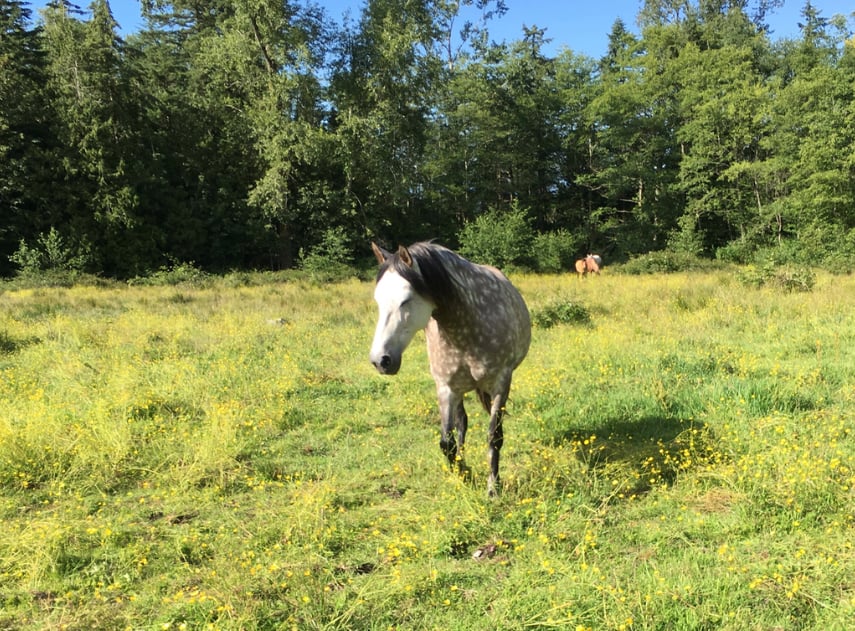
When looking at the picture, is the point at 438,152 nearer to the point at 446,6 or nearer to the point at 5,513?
the point at 446,6

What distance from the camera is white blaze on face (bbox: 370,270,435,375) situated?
9.25ft

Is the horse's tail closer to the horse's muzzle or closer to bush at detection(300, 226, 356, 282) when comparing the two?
the horse's muzzle

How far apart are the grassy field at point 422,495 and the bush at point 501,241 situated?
19106 mm

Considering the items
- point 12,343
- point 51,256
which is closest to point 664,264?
point 12,343

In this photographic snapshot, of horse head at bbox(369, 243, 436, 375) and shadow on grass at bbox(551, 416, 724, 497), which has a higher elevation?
horse head at bbox(369, 243, 436, 375)

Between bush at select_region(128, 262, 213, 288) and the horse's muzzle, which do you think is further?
bush at select_region(128, 262, 213, 288)

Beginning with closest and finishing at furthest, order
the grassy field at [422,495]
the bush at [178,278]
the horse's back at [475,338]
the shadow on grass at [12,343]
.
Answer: the grassy field at [422,495], the horse's back at [475,338], the shadow on grass at [12,343], the bush at [178,278]

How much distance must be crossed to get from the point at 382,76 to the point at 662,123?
18.7 meters

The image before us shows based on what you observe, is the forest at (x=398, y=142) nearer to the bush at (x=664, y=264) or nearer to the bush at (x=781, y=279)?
the bush at (x=664, y=264)

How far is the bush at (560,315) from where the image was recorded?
10.1 m

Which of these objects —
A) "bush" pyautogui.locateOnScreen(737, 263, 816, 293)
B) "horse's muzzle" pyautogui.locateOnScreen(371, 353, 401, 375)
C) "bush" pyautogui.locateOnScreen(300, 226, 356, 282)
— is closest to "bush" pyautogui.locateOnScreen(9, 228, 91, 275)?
"bush" pyautogui.locateOnScreen(300, 226, 356, 282)

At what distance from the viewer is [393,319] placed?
2.92 m

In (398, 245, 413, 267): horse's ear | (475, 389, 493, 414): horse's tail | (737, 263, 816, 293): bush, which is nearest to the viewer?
(398, 245, 413, 267): horse's ear

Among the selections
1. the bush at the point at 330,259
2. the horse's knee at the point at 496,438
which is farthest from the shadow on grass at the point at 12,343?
the bush at the point at 330,259
